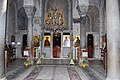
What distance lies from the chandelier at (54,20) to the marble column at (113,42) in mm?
14015

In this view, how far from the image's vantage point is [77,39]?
18344mm

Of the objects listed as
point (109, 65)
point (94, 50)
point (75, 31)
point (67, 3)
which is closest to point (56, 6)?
point (67, 3)

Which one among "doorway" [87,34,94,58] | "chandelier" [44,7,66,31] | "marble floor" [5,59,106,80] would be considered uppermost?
"chandelier" [44,7,66,31]

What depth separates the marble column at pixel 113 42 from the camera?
5561 mm

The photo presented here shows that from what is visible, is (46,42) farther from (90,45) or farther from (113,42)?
(113,42)

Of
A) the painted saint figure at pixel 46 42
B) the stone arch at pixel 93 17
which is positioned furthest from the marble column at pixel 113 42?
the painted saint figure at pixel 46 42

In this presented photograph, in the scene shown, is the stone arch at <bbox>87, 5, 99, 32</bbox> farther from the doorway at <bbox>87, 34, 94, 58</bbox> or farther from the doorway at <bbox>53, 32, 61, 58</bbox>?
the doorway at <bbox>53, 32, 61, 58</bbox>

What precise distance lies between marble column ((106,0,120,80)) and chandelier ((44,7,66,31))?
14015 mm

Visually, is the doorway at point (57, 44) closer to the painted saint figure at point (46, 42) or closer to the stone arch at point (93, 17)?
the painted saint figure at point (46, 42)

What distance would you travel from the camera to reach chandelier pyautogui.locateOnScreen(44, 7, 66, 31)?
19770 millimetres

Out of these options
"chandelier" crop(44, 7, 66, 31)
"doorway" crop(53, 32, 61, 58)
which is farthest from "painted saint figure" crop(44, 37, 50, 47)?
"chandelier" crop(44, 7, 66, 31)

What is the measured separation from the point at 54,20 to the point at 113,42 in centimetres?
1446

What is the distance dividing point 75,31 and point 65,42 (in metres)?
1.93

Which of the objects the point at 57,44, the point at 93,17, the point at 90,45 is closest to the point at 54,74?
the point at 90,45
